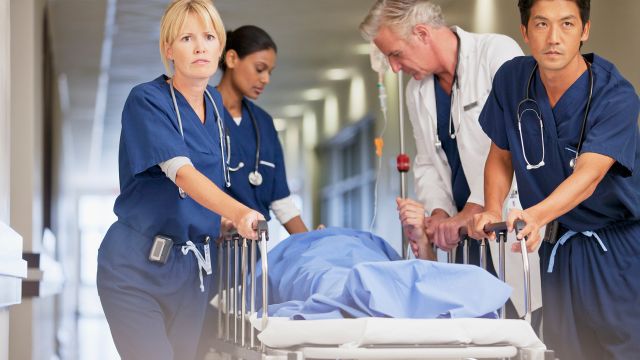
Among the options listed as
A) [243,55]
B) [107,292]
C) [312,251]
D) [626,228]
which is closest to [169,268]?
[107,292]

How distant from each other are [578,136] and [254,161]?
1644mm

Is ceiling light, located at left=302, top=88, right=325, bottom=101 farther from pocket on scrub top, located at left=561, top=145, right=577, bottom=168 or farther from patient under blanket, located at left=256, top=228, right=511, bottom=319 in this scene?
patient under blanket, located at left=256, top=228, right=511, bottom=319

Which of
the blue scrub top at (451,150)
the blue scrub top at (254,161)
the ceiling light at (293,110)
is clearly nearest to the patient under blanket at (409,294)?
the blue scrub top at (451,150)

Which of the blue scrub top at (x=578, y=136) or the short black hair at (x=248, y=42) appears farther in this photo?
the short black hair at (x=248, y=42)

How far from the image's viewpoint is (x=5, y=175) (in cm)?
318

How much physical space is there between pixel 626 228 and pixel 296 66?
24.0ft

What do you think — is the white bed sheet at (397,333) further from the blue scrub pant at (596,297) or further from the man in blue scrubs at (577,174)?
the blue scrub pant at (596,297)

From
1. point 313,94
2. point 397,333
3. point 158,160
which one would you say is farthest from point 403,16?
point 313,94

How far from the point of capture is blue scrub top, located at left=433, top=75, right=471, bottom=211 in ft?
11.0

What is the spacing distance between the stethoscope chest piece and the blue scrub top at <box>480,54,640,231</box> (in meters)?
1.30

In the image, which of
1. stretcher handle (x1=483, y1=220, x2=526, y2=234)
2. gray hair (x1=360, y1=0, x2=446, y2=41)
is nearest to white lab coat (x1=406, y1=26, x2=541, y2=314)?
gray hair (x1=360, y1=0, x2=446, y2=41)

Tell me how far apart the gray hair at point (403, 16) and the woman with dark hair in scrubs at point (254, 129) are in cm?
70

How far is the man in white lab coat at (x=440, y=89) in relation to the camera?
322 cm

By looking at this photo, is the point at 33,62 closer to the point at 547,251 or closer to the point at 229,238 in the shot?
the point at 229,238
